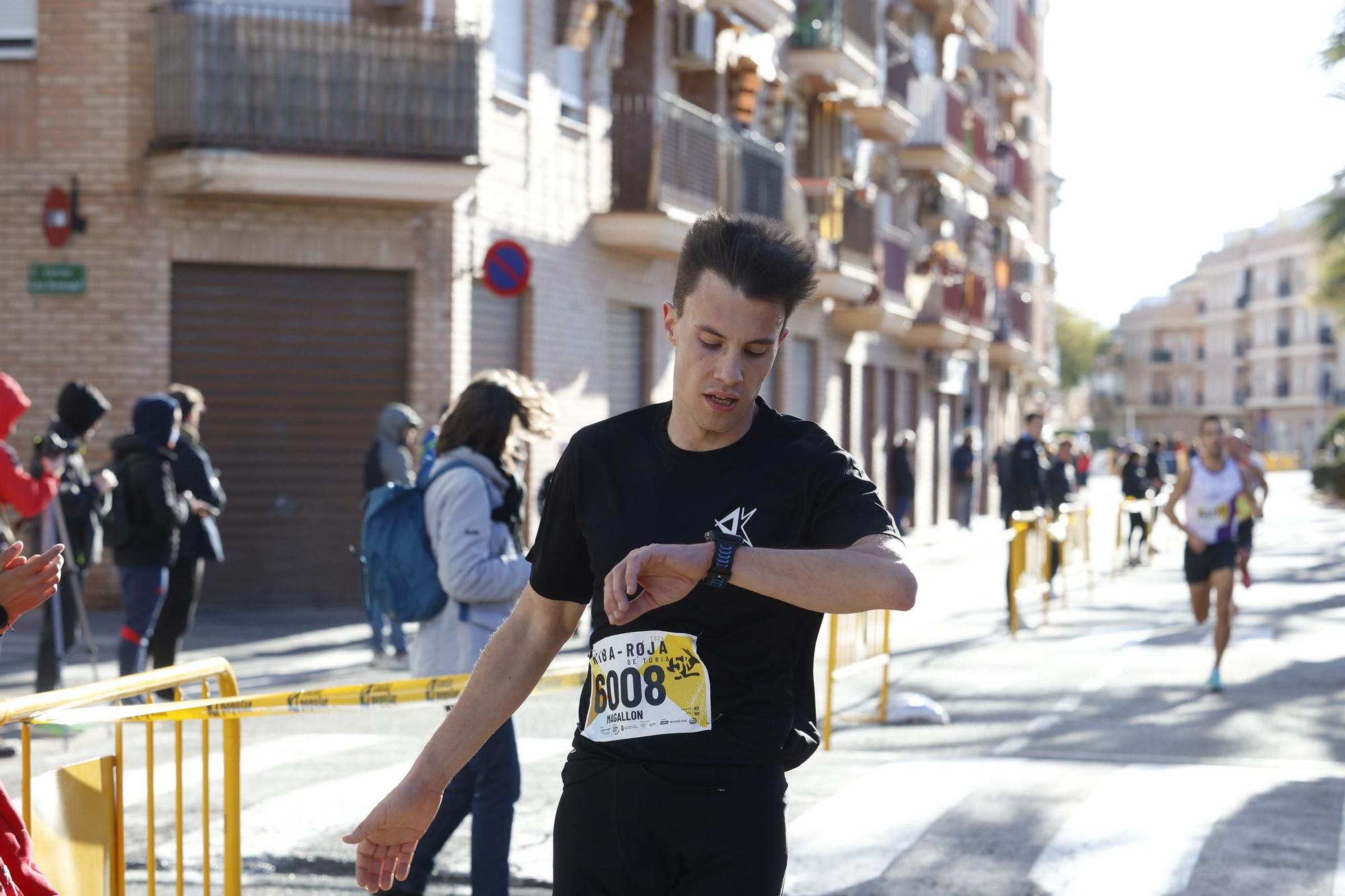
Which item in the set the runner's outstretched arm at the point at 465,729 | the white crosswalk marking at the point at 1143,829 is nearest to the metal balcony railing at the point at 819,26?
the white crosswalk marking at the point at 1143,829

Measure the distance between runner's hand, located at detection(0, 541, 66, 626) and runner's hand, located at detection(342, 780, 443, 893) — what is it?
0.79 m

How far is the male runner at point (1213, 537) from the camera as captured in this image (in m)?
13.0

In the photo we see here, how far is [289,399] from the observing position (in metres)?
18.8

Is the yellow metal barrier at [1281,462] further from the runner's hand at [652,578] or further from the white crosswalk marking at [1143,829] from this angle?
the runner's hand at [652,578]

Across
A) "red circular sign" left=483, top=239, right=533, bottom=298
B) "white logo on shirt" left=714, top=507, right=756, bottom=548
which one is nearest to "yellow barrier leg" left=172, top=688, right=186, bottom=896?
"white logo on shirt" left=714, top=507, right=756, bottom=548

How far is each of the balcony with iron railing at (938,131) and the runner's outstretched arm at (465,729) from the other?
123 feet

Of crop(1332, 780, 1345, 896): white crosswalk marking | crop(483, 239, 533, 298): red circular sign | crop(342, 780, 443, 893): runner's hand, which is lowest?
crop(1332, 780, 1345, 896): white crosswalk marking

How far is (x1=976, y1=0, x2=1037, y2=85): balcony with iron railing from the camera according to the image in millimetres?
53250

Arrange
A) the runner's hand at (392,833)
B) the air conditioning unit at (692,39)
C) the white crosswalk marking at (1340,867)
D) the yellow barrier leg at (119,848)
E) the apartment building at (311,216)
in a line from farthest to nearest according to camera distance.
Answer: the air conditioning unit at (692,39)
the apartment building at (311,216)
the white crosswalk marking at (1340,867)
the yellow barrier leg at (119,848)
the runner's hand at (392,833)

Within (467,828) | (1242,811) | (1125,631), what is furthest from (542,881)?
(1125,631)

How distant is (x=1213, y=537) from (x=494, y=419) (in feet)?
26.7

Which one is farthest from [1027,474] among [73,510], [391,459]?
[73,510]

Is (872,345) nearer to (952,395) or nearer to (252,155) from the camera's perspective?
(952,395)

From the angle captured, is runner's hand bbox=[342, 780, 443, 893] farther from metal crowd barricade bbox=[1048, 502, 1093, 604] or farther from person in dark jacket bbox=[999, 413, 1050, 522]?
person in dark jacket bbox=[999, 413, 1050, 522]
